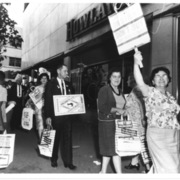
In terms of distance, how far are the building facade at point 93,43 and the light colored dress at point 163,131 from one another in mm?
3454

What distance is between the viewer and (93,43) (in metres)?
10.4

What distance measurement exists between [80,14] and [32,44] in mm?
10776

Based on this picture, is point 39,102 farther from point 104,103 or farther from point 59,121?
point 104,103

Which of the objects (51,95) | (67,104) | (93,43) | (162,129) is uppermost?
(93,43)

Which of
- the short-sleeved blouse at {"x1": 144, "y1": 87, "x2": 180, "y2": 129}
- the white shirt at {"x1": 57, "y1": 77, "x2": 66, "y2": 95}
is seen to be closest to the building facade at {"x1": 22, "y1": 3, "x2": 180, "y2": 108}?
the white shirt at {"x1": 57, "y1": 77, "x2": 66, "y2": 95}

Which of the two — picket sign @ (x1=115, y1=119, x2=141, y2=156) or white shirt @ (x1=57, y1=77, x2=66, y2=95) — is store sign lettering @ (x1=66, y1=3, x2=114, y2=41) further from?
picket sign @ (x1=115, y1=119, x2=141, y2=156)

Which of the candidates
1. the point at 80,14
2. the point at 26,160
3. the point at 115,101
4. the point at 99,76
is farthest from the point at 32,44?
→ the point at 115,101

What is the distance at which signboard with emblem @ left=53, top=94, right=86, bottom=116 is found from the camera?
4164 mm

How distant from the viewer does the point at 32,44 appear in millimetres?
21312

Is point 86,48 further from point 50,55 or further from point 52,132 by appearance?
point 52,132

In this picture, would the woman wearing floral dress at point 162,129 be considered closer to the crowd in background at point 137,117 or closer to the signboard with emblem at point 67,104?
the crowd in background at point 137,117

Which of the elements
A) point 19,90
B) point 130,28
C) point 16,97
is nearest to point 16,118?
point 16,97

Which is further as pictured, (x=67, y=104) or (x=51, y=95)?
(x=51, y=95)

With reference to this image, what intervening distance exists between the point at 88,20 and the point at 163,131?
868cm
